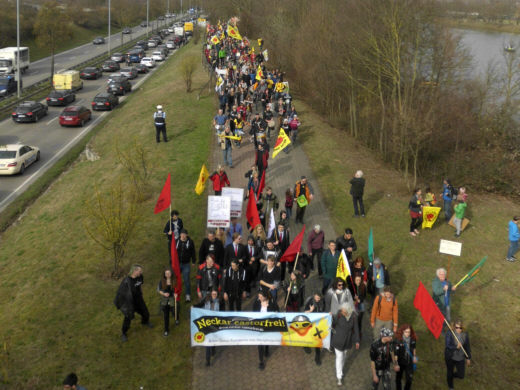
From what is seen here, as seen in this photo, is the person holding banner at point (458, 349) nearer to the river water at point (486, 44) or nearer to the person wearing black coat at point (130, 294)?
the person wearing black coat at point (130, 294)

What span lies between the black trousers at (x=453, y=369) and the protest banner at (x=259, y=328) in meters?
2.15

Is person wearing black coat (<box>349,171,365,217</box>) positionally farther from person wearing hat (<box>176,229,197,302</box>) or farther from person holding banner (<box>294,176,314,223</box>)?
person wearing hat (<box>176,229,197,302</box>)

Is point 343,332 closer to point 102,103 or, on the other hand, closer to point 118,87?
point 102,103

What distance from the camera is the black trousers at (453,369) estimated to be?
8875 mm

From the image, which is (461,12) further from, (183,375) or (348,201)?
(183,375)

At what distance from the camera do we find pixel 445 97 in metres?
25.4

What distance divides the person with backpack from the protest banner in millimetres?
1008

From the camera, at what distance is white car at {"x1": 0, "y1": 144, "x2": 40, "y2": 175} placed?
2389 centimetres

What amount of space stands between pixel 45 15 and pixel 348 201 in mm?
44796

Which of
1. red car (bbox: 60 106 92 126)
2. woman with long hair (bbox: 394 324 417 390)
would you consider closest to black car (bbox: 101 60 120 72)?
red car (bbox: 60 106 92 126)

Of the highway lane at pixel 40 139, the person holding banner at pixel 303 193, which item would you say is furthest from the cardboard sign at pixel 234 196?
the highway lane at pixel 40 139

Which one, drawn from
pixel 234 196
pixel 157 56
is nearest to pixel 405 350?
pixel 234 196

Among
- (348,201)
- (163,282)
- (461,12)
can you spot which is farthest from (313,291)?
(461,12)

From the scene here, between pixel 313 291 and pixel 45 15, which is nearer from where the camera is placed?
pixel 313 291
